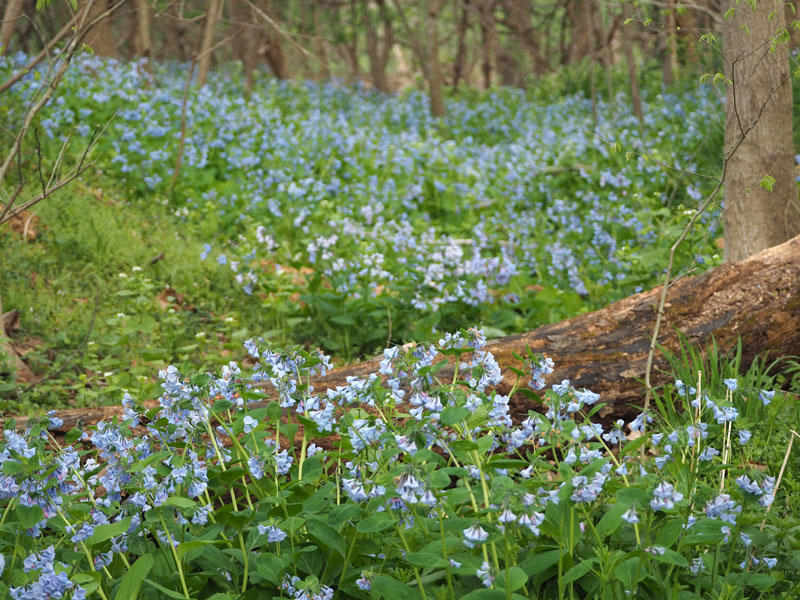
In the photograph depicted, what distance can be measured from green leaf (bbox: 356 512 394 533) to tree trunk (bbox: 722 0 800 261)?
3141mm

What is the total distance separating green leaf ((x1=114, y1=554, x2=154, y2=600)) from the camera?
175cm

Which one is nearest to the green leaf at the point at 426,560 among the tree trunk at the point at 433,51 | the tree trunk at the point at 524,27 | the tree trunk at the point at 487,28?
the tree trunk at the point at 433,51

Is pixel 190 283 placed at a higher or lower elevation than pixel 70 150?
lower

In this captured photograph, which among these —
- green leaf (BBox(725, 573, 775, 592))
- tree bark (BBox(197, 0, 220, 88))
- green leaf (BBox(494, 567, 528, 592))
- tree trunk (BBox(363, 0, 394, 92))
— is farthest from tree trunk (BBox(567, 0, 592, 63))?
green leaf (BBox(494, 567, 528, 592))

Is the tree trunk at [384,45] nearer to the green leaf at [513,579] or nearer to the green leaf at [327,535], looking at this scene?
the green leaf at [327,535]

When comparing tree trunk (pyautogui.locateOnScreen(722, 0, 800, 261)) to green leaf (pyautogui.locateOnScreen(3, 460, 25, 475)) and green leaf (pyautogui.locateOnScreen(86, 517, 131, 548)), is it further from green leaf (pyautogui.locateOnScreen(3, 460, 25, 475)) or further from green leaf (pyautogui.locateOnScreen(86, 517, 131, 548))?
green leaf (pyautogui.locateOnScreen(3, 460, 25, 475))

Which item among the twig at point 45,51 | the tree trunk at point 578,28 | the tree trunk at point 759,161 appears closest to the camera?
the twig at point 45,51

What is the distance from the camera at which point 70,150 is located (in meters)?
6.61

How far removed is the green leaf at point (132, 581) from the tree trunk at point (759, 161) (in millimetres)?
3463

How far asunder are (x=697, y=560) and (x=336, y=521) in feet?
2.82

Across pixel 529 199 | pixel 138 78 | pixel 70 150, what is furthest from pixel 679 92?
pixel 70 150

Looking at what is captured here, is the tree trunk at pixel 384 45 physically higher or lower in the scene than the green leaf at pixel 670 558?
higher

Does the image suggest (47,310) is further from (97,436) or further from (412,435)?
(412,435)

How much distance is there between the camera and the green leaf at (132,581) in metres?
1.75
